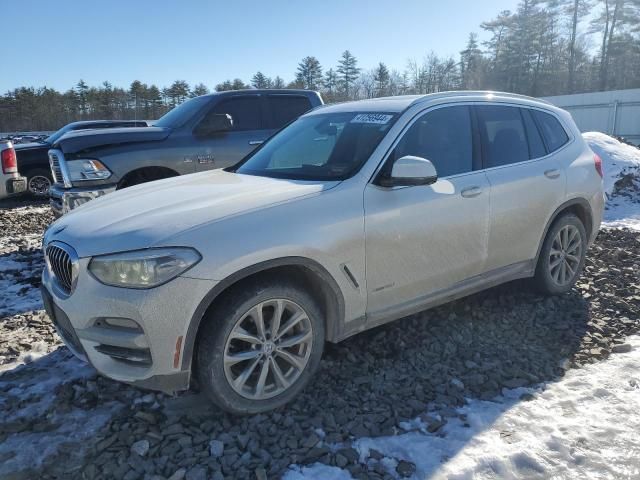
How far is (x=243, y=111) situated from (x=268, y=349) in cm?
536

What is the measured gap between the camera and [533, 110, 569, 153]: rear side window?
4410 mm

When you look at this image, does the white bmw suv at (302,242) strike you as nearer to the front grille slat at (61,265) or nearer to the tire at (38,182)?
the front grille slat at (61,265)

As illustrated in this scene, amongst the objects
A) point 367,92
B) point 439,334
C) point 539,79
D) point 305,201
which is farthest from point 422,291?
point 367,92

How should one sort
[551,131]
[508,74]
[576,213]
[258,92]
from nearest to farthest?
[551,131]
[576,213]
[258,92]
[508,74]

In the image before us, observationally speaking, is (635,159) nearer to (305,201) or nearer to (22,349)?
(305,201)

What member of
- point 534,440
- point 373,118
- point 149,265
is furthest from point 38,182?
point 534,440

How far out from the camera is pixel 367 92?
58.6 metres

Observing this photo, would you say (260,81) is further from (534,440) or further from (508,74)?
(534,440)

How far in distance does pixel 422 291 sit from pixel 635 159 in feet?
34.4

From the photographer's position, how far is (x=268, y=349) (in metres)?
2.86

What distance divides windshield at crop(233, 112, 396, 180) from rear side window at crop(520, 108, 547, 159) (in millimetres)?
1492

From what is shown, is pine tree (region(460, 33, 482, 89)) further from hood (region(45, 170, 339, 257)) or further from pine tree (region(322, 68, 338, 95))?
hood (region(45, 170, 339, 257))

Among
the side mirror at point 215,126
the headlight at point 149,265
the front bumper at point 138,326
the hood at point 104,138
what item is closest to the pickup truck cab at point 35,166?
the hood at point 104,138

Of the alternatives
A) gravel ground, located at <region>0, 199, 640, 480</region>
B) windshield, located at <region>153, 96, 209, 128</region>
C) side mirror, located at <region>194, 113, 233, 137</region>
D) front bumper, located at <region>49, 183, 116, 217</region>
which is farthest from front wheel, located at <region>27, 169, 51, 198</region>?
gravel ground, located at <region>0, 199, 640, 480</region>
